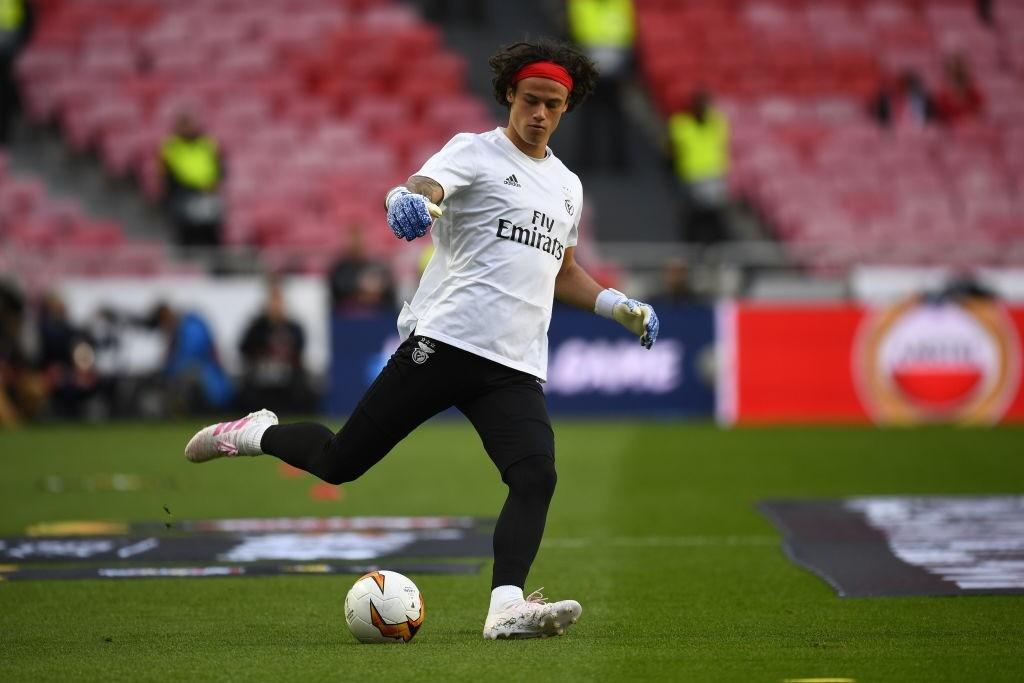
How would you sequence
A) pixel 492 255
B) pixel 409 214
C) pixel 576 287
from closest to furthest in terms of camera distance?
1. pixel 409 214
2. pixel 492 255
3. pixel 576 287

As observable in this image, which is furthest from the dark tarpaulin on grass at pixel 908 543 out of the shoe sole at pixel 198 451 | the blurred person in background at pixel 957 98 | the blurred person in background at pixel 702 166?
the blurred person in background at pixel 957 98

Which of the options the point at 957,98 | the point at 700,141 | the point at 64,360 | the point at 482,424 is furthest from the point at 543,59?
the point at 957,98

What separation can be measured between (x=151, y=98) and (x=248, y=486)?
11352 mm

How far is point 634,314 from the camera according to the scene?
6.46 metres

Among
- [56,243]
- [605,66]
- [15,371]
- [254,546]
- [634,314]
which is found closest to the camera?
[634,314]

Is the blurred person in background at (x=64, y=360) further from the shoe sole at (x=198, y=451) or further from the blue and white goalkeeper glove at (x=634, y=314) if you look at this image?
the blue and white goalkeeper glove at (x=634, y=314)

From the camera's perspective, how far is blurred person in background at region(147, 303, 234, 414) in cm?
1852

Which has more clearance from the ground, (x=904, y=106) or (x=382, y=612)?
(x=904, y=106)

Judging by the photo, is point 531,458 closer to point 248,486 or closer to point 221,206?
point 248,486

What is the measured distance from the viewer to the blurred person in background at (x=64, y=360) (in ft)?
60.9

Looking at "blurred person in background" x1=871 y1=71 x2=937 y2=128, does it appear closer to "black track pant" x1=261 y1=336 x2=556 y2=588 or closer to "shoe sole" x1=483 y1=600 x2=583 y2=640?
"black track pant" x1=261 y1=336 x2=556 y2=588

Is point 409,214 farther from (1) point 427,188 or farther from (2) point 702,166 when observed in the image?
(2) point 702,166

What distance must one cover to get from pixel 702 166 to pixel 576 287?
13.9 m

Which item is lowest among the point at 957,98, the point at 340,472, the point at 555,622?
the point at 555,622
